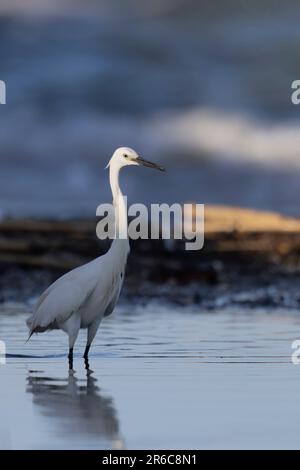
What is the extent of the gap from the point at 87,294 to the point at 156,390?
2.98 metres

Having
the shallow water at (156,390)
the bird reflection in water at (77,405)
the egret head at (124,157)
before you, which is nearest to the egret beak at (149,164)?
the egret head at (124,157)

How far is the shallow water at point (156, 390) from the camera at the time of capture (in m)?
7.13

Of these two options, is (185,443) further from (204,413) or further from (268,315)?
(268,315)

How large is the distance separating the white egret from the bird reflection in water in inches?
64.4

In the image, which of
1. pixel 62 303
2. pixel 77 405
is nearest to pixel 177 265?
pixel 62 303

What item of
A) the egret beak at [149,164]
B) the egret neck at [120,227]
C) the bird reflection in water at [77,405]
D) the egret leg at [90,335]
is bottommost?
the bird reflection in water at [77,405]

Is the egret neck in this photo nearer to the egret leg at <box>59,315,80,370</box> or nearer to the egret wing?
the egret wing

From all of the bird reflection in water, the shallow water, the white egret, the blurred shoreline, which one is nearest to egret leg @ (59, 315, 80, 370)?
the white egret

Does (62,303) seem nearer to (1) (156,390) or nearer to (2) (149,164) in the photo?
(2) (149,164)

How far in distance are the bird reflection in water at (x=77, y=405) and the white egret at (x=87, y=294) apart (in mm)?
1636

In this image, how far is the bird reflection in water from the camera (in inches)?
287

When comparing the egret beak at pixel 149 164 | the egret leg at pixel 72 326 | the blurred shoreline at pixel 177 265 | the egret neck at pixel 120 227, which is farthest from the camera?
the blurred shoreline at pixel 177 265

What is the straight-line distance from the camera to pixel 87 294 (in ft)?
38.9

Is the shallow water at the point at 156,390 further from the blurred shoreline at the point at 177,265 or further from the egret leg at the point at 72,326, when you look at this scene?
the blurred shoreline at the point at 177,265
